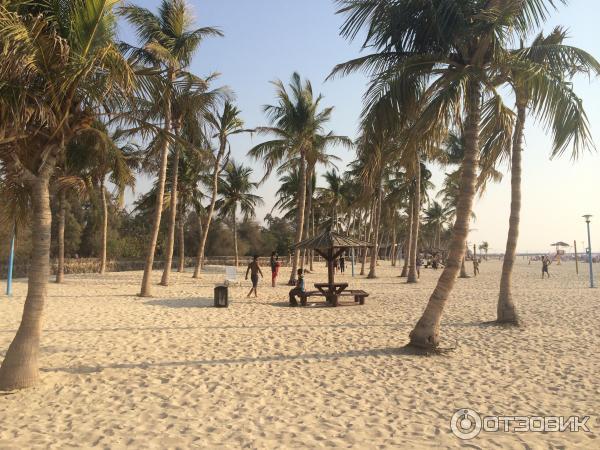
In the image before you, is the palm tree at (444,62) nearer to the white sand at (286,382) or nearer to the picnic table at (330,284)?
the white sand at (286,382)

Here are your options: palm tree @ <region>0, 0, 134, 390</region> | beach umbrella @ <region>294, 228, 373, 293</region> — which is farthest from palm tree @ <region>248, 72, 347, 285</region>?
palm tree @ <region>0, 0, 134, 390</region>

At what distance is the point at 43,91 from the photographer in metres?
4.77

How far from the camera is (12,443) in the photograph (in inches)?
147

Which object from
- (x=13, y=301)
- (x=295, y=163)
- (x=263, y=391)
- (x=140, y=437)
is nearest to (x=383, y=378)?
(x=263, y=391)

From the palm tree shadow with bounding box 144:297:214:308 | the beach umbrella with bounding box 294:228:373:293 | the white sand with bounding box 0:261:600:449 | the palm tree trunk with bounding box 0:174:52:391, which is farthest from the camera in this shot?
the beach umbrella with bounding box 294:228:373:293

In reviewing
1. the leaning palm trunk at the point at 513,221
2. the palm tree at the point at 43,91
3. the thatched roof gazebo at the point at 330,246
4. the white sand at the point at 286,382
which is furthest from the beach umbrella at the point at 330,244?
the palm tree at the point at 43,91

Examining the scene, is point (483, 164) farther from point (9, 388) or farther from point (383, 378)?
point (9, 388)

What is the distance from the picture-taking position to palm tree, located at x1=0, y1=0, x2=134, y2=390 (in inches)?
176

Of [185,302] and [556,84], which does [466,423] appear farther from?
[185,302]

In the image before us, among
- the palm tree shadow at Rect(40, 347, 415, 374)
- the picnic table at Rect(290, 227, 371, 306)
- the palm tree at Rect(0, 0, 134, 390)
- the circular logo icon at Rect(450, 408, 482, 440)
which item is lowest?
the circular logo icon at Rect(450, 408, 482, 440)

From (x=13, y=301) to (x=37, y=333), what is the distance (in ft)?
29.2

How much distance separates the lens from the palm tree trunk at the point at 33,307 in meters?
4.98

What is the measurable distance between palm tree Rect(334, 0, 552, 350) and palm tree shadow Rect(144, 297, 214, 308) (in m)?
7.20

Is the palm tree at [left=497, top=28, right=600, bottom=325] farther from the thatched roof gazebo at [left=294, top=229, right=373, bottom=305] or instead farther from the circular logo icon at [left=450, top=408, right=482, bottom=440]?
the thatched roof gazebo at [left=294, top=229, right=373, bottom=305]
